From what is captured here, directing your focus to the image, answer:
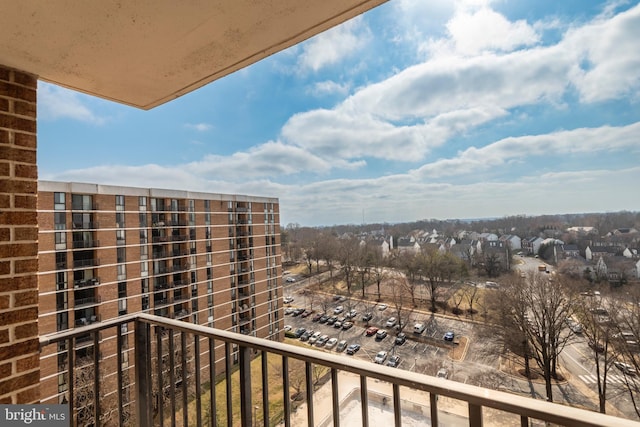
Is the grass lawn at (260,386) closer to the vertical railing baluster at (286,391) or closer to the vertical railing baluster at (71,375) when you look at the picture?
the vertical railing baluster at (286,391)

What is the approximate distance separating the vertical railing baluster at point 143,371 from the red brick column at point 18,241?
15.0 inches

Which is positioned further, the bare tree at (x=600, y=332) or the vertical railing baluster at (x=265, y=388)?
the bare tree at (x=600, y=332)

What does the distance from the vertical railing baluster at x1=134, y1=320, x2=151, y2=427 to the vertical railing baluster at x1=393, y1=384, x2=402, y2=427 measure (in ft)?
4.29

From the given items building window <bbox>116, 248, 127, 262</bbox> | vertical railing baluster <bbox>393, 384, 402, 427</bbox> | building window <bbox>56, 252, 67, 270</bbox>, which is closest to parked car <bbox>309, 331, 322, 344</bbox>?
building window <bbox>116, 248, 127, 262</bbox>

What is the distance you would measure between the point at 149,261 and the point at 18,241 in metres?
11.3

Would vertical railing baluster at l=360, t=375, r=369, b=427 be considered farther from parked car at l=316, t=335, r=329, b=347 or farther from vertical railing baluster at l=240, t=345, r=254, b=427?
parked car at l=316, t=335, r=329, b=347

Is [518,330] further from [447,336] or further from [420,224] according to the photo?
[420,224]

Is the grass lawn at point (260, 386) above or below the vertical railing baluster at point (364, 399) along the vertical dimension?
below

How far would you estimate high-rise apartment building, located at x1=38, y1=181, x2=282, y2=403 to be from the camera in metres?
8.55

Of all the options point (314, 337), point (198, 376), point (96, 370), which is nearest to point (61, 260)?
point (314, 337)

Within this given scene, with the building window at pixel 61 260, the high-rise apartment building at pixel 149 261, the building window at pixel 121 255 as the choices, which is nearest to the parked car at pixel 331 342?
the high-rise apartment building at pixel 149 261

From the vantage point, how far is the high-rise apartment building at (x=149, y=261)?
8555 mm

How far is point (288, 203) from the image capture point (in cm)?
1650

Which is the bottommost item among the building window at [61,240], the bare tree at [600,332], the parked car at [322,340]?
the parked car at [322,340]
